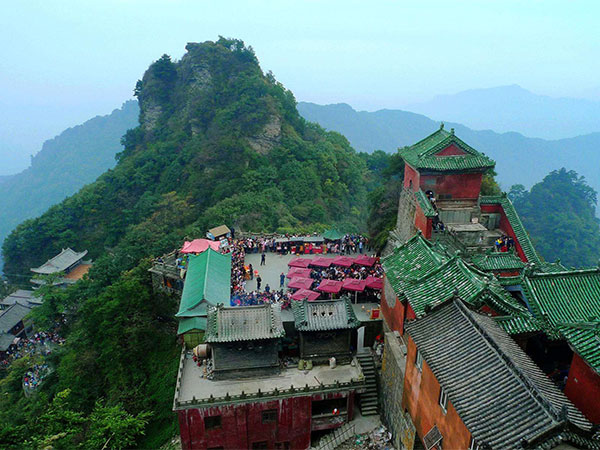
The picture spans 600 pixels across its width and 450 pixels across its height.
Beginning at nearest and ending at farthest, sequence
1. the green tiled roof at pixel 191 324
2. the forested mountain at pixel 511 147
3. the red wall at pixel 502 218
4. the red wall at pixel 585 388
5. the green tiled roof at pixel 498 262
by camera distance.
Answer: the red wall at pixel 585 388 < the green tiled roof at pixel 191 324 < the green tiled roof at pixel 498 262 < the red wall at pixel 502 218 < the forested mountain at pixel 511 147

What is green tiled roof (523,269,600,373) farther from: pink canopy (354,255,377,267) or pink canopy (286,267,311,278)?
pink canopy (286,267,311,278)

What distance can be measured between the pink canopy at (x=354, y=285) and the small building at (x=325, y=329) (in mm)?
4482

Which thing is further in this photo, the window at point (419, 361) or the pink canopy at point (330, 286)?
the pink canopy at point (330, 286)

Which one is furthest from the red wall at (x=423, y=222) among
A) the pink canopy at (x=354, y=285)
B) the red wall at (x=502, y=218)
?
the red wall at (x=502, y=218)

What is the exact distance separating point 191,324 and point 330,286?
7.96 meters

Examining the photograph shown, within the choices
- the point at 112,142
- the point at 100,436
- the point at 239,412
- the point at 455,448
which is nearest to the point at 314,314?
the point at 239,412

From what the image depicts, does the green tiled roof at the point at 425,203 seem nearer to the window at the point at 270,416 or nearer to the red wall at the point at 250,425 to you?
the red wall at the point at 250,425

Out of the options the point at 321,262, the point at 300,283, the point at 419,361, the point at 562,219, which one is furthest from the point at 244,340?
the point at 562,219

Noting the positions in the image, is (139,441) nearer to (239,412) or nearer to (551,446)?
(239,412)

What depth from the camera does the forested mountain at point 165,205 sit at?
2634 cm

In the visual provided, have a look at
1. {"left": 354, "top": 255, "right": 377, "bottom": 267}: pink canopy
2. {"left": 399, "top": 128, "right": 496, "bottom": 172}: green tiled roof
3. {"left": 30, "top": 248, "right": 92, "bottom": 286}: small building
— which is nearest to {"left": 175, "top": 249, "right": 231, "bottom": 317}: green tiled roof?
{"left": 354, "top": 255, "right": 377, "bottom": 267}: pink canopy

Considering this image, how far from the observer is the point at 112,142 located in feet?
480

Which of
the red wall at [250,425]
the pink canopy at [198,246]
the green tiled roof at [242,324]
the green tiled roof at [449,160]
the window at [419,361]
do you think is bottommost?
the red wall at [250,425]

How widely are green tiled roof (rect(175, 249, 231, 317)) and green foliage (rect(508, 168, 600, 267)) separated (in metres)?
48.6
